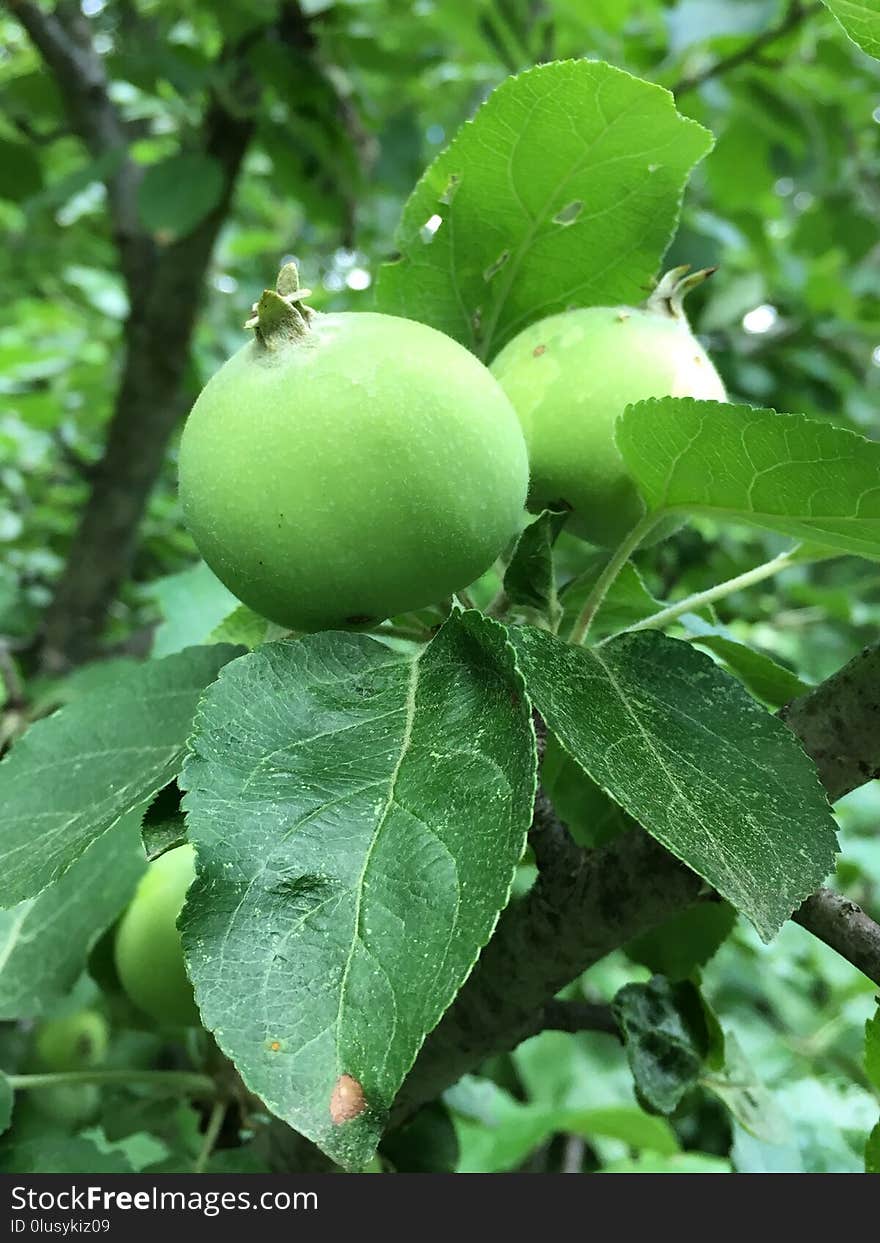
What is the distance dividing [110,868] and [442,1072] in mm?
341

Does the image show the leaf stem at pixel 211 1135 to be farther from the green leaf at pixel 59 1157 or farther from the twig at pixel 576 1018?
the twig at pixel 576 1018

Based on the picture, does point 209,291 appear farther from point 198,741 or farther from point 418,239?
point 198,741

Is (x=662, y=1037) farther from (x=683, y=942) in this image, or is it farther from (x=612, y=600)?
(x=612, y=600)

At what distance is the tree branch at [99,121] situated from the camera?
1.88 metres

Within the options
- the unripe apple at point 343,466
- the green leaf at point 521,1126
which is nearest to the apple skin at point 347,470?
the unripe apple at point 343,466

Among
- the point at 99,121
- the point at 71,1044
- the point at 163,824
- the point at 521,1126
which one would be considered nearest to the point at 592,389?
the point at 163,824

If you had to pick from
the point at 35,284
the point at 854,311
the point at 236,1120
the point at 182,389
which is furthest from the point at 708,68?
the point at 236,1120

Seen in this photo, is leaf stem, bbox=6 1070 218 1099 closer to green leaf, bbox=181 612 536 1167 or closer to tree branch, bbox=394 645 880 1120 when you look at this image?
tree branch, bbox=394 645 880 1120

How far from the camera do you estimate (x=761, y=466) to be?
0.54 metres

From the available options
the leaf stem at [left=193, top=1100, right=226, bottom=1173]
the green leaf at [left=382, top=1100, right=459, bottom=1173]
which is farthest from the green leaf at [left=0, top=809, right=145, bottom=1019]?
the green leaf at [left=382, top=1100, right=459, bottom=1173]

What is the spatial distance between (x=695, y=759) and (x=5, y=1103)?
606 mm

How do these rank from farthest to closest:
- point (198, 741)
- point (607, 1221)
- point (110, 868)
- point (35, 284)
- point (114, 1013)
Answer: point (35, 284), point (114, 1013), point (110, 868), point (607, 1221), point (198, 741)

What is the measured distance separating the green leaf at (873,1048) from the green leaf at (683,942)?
14cm

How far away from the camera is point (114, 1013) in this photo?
1035mm
